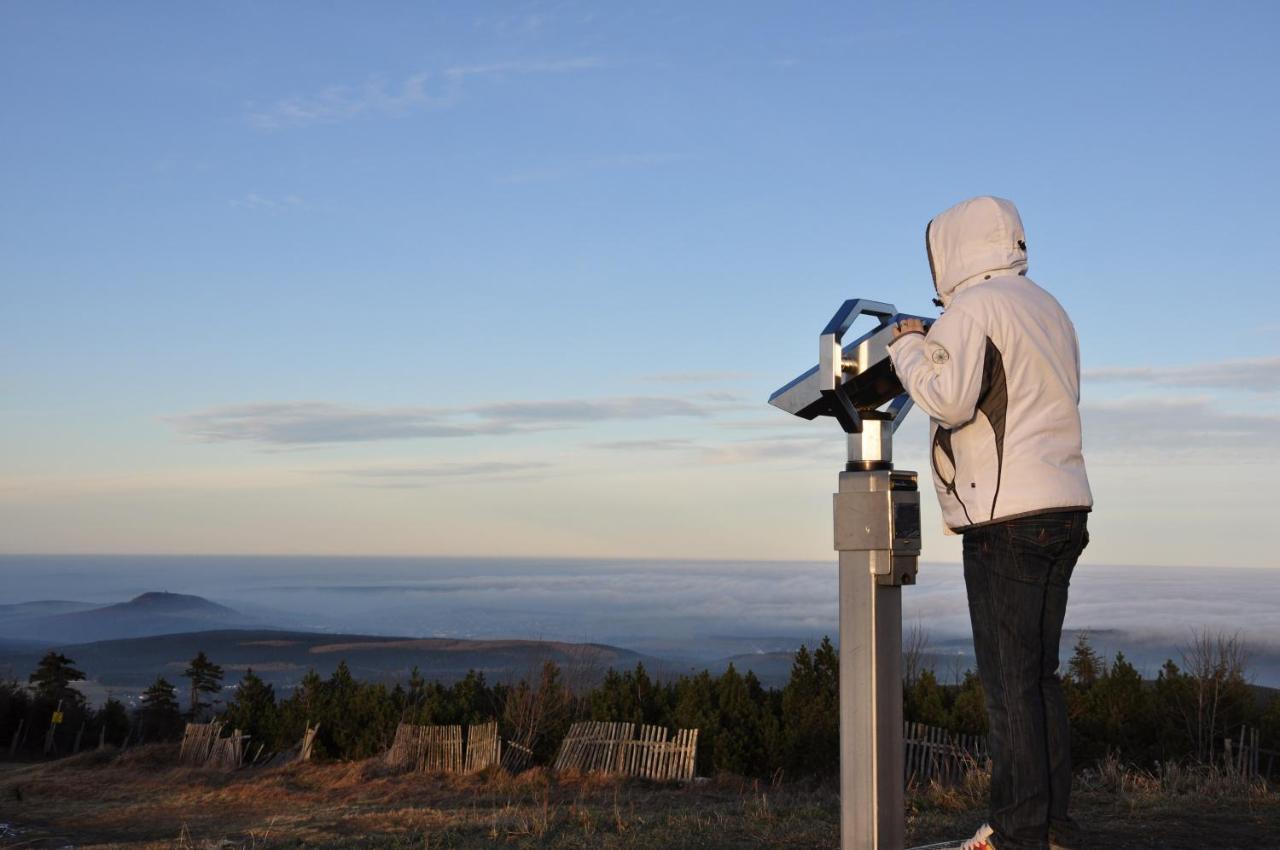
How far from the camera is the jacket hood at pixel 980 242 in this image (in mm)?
3232

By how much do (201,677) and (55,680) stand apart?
3.90 meters

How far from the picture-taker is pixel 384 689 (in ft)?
76.5

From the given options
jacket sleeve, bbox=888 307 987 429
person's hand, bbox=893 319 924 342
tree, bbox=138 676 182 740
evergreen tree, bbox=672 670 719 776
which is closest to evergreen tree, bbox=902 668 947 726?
evergreen tree, bbox=672 670 719 776

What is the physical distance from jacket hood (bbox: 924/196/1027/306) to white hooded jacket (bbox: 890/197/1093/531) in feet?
0.20

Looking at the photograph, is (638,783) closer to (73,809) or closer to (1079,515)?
(73,809)

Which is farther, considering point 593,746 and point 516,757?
point 516,757

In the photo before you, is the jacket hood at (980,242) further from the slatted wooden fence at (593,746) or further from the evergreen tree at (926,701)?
the slatted wooden fence at (593,746)

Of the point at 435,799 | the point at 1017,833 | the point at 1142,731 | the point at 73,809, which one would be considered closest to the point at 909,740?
the point at 1142,731

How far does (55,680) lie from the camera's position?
3178 centimetres

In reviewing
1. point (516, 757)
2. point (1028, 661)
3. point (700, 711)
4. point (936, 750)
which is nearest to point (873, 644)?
point (1028, 661)

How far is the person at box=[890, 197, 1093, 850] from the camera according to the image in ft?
9.81

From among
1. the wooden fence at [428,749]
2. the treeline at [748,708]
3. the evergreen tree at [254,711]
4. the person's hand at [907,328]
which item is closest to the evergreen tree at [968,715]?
the treeline at [748,708]

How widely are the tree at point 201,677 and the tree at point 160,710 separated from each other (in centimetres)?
63

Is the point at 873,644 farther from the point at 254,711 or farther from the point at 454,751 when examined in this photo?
the point at 254,711
